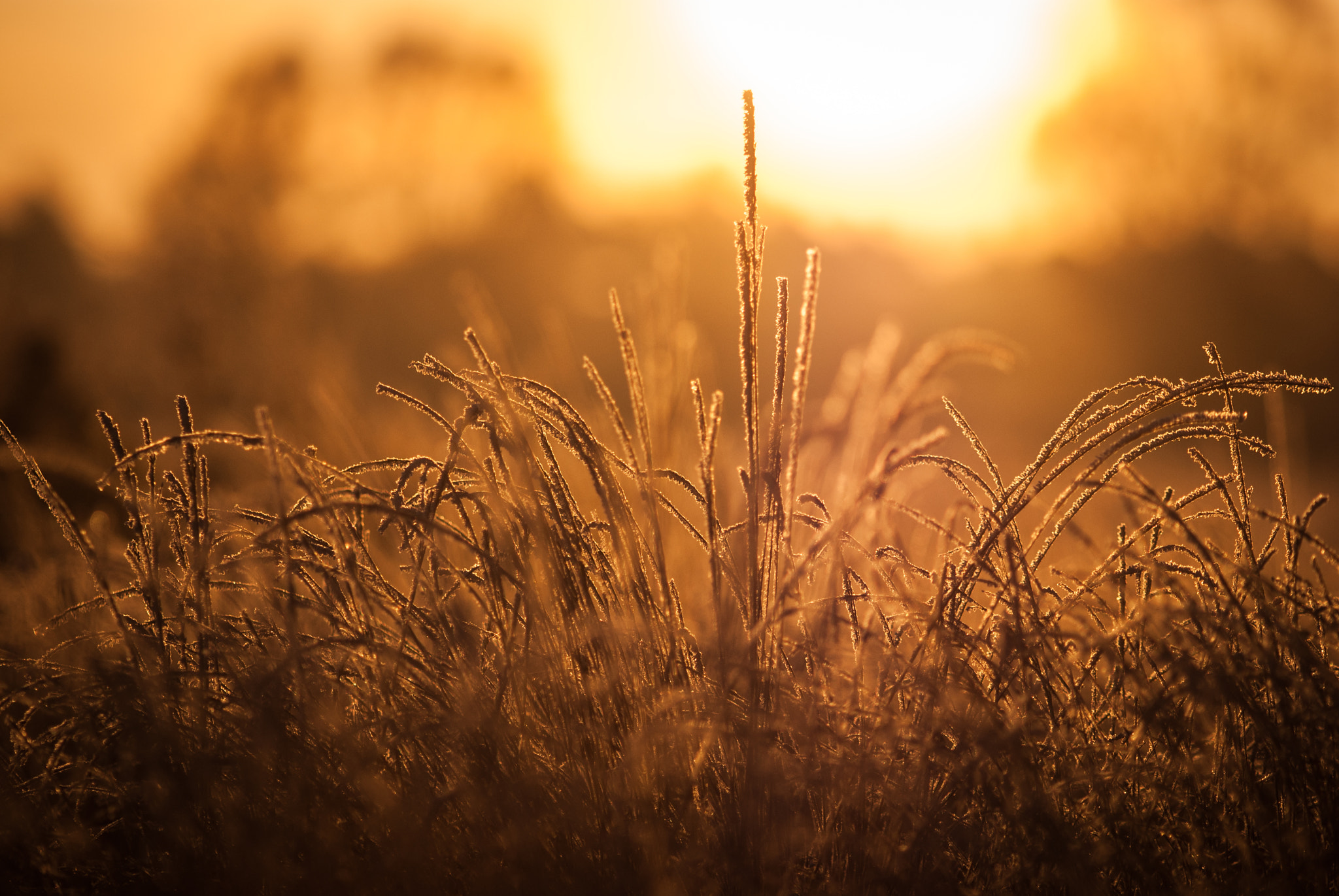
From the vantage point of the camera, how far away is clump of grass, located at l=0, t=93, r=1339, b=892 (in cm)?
91

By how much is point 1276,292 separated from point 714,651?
1401 centimetres

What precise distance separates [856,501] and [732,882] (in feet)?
1.29

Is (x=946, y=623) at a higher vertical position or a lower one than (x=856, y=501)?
lower

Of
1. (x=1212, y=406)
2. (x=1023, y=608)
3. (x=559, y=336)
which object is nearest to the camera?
(x=1023, y=608)

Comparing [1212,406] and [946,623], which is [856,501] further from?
[1212,406]

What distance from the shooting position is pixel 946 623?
40.8 inches

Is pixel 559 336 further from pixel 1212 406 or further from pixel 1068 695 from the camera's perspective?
pixel 1212 406

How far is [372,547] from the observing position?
2.43 metres

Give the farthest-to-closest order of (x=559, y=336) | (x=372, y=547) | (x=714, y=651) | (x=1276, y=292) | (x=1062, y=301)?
(x=1062, y=301), (x=1276, y=292), (x=372, y=547), (x=559, y=336), (x=714, y=651)

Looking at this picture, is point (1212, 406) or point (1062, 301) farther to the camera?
point (1062, 301)

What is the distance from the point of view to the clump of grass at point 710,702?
35.6 inches

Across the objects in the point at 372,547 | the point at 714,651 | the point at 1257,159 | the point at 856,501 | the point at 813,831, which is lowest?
the point at 372,547

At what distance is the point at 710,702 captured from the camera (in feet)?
3.18

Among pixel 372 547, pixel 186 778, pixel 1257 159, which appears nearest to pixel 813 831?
pixel 186 778
